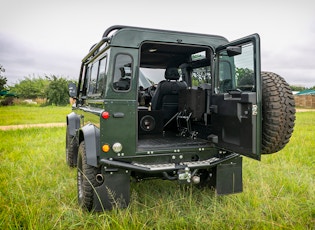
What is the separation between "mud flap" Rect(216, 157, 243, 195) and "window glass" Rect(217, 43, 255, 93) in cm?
98

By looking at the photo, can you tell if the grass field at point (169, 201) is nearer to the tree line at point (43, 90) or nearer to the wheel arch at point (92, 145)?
the wheel arch at point (92, 145)

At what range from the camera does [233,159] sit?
391 centimetres

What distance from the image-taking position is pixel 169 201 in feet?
12.7

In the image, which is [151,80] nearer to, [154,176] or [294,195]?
[154,176]

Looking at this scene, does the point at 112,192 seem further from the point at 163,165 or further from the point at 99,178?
the point at 163,165

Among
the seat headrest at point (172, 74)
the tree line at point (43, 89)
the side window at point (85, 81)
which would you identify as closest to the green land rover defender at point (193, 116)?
the seat headrest at point (172, 74)

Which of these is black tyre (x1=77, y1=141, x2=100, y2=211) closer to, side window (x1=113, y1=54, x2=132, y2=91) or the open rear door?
side window (x1=113, y1=54, x2=132, y2=91)

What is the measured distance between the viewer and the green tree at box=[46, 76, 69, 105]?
29.0 metres

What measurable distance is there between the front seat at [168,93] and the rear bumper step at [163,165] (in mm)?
1708

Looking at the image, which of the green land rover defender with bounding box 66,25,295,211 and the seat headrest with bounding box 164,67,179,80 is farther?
the seat headrest with bounding box 164,67,179,80

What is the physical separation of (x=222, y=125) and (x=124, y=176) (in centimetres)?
137

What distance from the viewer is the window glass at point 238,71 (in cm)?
335

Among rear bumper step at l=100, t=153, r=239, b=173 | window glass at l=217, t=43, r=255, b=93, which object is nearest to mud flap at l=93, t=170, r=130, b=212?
rear bumper step at l=100, t=153, r=239, b=173

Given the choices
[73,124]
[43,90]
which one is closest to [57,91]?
[43,90]
